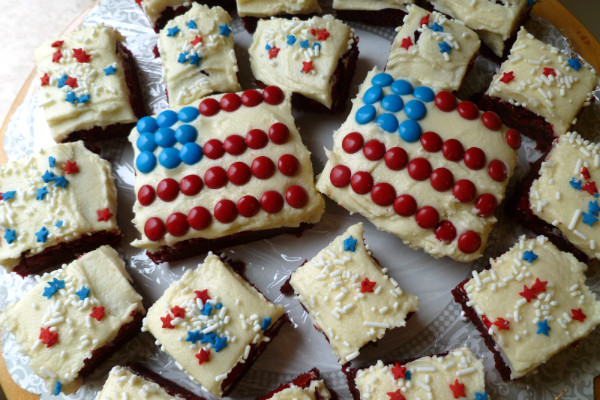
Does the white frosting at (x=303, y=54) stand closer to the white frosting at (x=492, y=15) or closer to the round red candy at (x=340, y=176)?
the round red candy at (x=340, y=176)

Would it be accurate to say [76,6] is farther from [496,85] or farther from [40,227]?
[496,85]

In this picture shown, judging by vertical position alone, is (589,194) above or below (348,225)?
above

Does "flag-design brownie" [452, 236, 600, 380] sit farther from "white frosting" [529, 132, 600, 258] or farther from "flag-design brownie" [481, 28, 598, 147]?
"flag-design brownie" [481, 28, 598, 147]

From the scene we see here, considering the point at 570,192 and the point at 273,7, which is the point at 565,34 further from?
the point at 273,7

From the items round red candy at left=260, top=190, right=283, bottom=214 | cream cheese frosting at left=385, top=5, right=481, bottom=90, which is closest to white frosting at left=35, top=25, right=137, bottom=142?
round red candy at left=260, top=190, right=283, bottom=214

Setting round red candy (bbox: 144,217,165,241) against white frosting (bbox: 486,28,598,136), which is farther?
white frosting (bbox: 486,28,598,136)

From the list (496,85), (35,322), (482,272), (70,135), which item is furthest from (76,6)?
(482,272)
